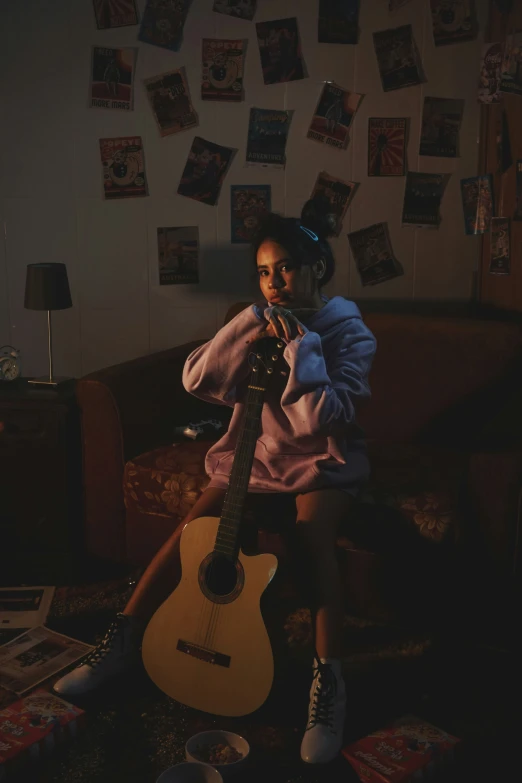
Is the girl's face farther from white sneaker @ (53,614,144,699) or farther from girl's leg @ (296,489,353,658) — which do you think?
white sneaker @ (53,614,144,699)

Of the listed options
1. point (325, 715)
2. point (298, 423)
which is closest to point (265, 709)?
point (325, 715)

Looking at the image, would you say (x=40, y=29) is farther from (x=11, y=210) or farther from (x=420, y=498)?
(x=420, y=498)

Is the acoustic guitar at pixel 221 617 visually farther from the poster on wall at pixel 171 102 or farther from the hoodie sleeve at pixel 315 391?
the poster on wall at pixel 171 102

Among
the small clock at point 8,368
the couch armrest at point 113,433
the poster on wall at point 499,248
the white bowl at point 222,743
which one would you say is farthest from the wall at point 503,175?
the small clock at point 8,368

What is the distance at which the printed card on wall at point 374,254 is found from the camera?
269 cm

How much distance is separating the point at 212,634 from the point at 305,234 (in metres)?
0.89

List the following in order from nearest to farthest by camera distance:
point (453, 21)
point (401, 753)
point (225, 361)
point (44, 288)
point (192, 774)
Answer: point (192, 774) < point (401, 753) < point (225, 361) < point (44, 288) < point (453, 21)

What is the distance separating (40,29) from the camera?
2697mm

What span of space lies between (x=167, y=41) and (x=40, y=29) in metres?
0.45

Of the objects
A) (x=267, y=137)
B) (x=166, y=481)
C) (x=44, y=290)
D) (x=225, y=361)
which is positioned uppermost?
(x=267, y=137)

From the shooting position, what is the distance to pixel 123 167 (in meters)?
2.76

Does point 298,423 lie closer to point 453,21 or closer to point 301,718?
point 301,718

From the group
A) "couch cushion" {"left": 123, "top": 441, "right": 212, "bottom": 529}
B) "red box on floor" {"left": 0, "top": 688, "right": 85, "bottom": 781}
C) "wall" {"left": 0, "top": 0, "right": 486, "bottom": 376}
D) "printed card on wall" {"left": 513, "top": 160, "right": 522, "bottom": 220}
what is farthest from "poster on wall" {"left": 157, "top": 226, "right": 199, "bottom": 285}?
"red box on floor" {"left": 0, "top": 688, "right": 85, "bottom": 781}

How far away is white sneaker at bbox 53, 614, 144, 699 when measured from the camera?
5.48ft
